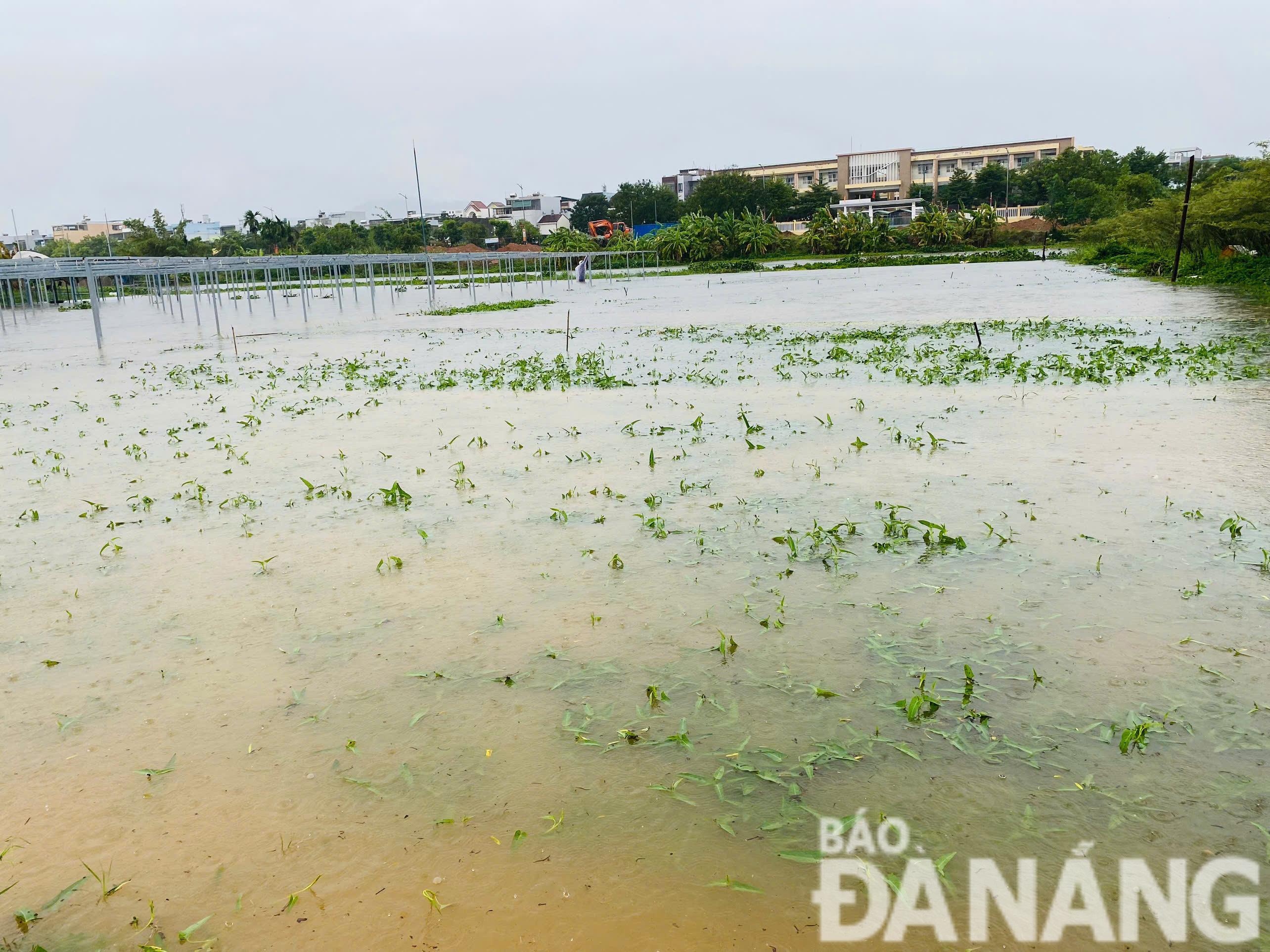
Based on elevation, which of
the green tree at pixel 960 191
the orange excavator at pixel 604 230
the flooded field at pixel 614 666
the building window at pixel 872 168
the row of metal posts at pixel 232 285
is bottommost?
the flooded field at pixel 614 666

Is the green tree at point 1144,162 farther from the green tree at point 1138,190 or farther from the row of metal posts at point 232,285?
the row of metal posts at point 232,285

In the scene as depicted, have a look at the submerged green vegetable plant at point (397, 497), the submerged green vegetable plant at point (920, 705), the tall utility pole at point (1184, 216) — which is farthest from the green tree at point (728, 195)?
the submerged green vegetable plant at point (920, 705)

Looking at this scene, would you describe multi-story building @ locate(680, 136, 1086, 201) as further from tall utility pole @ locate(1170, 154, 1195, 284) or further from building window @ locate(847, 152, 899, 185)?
tall utility pole @ locate(1170, 154, 1195, 284)

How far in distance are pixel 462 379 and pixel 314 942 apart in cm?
1397

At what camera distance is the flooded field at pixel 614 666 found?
3521mm

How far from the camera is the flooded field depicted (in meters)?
3.52

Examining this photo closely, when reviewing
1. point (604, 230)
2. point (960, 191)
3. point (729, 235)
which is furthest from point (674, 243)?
point (960, 191)

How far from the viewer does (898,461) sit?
9148mm

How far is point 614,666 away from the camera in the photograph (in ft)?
16.8

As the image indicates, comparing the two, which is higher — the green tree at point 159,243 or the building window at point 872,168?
the building window at point 872,168

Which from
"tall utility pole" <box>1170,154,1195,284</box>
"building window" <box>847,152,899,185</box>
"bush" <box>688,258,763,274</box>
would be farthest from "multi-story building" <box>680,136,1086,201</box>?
"tall utility pole" <box>1170,154,1195,284</box>

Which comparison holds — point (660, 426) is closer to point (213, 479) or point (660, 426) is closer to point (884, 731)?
point (213, 479)

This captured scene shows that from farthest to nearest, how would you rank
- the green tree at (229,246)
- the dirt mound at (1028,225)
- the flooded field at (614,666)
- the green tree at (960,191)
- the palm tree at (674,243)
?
1. the green tree at (960,191)
2. the palm tree at (674,243)
3. the dirt mound at (1028,225)
4. the green tree at (229,246)
5. the flooded field at (614,666)

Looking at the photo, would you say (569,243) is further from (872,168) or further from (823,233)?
(872,168)
